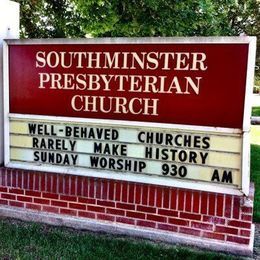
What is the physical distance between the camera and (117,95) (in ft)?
14.5

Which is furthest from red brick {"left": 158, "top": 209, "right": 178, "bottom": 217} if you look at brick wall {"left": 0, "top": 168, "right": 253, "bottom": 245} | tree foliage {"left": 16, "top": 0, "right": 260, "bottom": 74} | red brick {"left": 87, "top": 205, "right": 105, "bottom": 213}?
tree foliage {"left": 16, "top": 0, "right": 260, "bottom": 74}

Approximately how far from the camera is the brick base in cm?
404

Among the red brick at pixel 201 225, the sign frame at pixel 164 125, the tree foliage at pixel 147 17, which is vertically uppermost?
the tree foliage at pixel 147 17

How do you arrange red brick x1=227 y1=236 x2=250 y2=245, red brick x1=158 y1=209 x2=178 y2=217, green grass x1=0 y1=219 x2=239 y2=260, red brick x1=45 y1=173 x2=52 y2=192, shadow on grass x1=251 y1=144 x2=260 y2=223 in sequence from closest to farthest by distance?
green grass x1=0 y1=219 x2=239 y2=260
red brick x1=227 y1=236 x2=250 y2=245
red brick x1=158 y1=209 x2=178 y2=217
red brick x1=45 y1=173 x2=52 y2=192
shadow on grass x1=251 y1=144 x2=260 y2=223

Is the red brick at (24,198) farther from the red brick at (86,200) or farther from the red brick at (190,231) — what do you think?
the red brick at (190,231)

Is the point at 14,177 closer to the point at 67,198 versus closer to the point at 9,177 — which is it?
the point at 9,177

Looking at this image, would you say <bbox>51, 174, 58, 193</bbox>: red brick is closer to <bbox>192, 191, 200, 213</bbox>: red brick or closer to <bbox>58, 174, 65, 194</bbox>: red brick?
<bbox>58, 174, 65, 194</bbox>: red brick

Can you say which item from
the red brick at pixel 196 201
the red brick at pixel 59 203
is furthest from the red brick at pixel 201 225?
the red brick at pixel 59 203

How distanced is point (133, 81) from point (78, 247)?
1.65 meters

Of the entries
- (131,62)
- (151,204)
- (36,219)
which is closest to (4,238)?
(36,219)

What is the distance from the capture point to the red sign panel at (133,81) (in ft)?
13.2

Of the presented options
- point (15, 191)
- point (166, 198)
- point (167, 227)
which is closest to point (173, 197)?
point (166, 198)

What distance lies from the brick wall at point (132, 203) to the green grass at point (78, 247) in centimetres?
20

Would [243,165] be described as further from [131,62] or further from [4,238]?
[4,238]
